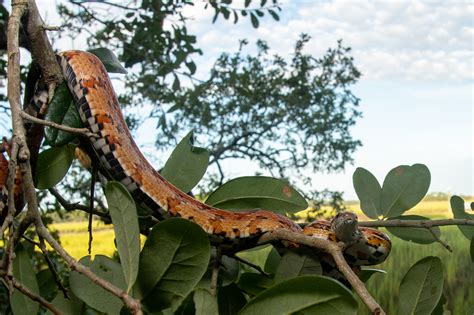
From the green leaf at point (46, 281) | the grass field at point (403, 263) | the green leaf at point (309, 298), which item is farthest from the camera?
the grass field at point (403, 263)

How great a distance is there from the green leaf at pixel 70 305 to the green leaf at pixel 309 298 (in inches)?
14.4

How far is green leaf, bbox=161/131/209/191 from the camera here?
1.01 meters

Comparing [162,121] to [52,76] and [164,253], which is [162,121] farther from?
[164,253]

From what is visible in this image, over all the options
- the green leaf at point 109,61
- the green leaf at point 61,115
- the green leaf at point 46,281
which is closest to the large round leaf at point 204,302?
the green leaf at point 61,115

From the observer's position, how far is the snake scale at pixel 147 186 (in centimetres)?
115

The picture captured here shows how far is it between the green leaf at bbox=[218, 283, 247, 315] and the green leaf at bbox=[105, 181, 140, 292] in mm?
198

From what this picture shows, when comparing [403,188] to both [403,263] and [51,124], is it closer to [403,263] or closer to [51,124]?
[51,124]

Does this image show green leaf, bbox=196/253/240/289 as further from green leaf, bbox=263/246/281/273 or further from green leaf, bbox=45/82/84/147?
green leaf, bbox=45/82/84/147

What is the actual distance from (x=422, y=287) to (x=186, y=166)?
48 centimetres

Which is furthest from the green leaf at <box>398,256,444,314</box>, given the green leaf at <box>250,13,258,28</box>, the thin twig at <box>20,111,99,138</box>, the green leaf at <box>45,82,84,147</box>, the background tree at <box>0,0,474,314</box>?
the green leaf at <box>250,13,258,28</box>

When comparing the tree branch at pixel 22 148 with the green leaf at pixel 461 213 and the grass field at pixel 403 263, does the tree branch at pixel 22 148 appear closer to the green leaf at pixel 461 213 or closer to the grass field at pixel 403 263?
the green leaf at pixel 461 213

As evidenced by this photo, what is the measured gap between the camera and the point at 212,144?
510 centimetres

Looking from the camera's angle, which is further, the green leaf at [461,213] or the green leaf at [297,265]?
the green leaf at [461,213]

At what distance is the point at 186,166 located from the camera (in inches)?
39.9
